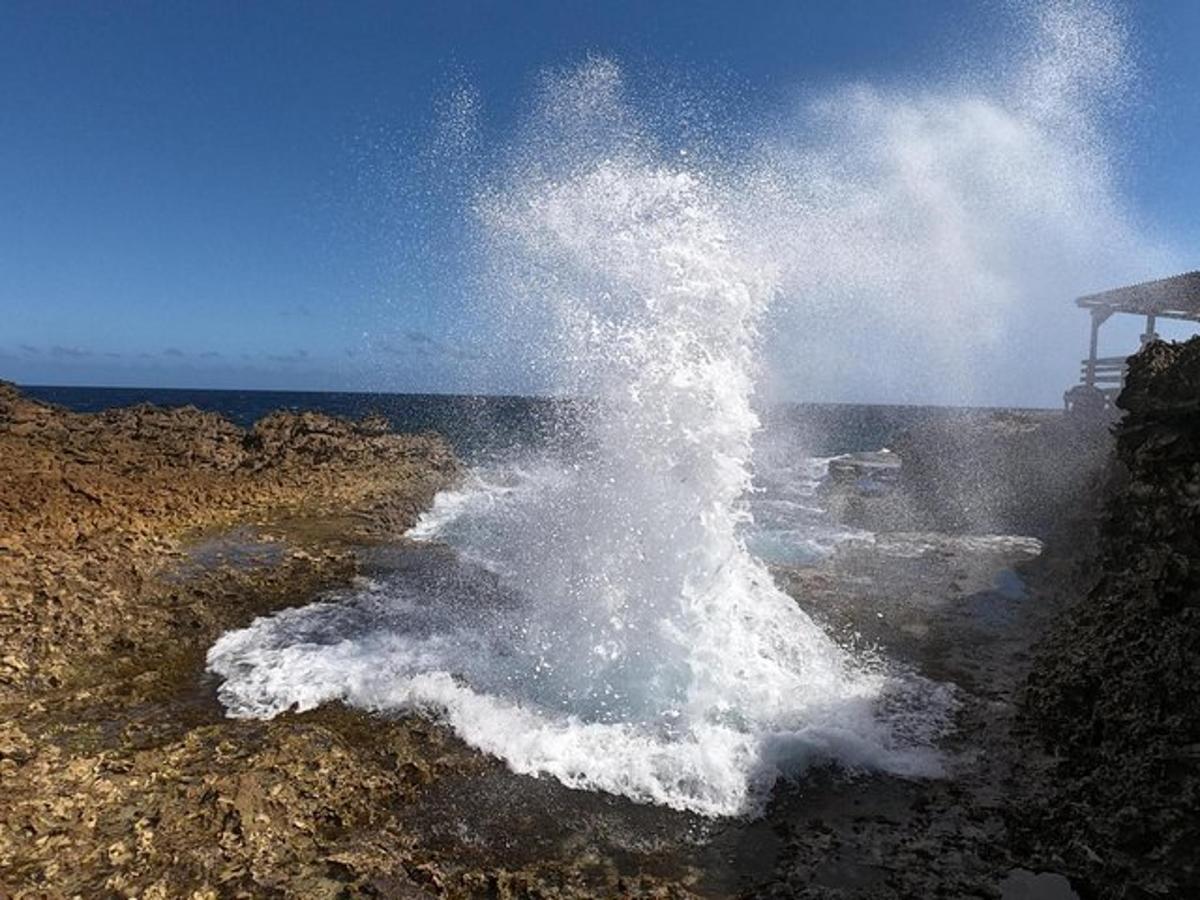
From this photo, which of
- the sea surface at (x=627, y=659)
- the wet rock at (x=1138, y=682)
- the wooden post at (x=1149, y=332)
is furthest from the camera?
the wooden post at (x=1149, y=332)

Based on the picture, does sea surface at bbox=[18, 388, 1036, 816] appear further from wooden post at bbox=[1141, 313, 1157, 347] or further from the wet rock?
wooden post at bbox=[1141, 313, 1157, 347]

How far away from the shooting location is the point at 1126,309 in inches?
909

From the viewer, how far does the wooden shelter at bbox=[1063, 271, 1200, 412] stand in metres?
21.5

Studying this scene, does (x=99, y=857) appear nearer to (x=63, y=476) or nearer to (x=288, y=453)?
(x=63, y=476)

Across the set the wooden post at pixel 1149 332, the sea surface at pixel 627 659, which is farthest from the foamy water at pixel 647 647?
the wooden post at pixel 1149 332

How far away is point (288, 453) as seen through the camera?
2709 cm

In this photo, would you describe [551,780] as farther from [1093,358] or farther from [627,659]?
[1093,358]

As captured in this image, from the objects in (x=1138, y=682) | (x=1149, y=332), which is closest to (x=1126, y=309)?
(x=1149, y=332)

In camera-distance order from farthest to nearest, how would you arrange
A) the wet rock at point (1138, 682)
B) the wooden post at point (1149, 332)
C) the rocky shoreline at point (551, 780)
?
the wooden post at point (1149, 332)
the rocky shoreline at point (551, 780)
the wet rock at point (1138, 682)

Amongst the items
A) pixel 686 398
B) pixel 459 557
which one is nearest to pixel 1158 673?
pixel 686 398

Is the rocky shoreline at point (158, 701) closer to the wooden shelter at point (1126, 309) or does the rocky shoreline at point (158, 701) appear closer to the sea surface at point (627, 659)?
the sea surface at point (627, 659)

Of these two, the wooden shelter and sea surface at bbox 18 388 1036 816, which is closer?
sea surface at bbox 18 388 1036 816

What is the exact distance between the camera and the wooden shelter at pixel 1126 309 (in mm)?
21484

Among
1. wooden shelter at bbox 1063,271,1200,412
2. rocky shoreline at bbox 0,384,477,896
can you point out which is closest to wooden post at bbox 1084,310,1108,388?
wooden shelter at bbox 1063,271,1200,412
